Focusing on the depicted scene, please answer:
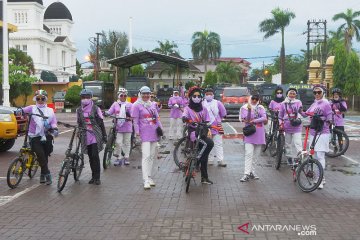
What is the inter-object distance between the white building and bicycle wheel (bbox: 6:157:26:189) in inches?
2570

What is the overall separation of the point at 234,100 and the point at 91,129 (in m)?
18.7

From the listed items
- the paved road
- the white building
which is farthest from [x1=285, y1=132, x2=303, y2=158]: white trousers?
the white building

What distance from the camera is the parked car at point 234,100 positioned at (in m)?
27.0

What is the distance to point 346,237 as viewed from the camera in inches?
228

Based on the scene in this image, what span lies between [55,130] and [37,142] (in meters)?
0.38

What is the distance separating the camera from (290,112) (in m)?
10.3

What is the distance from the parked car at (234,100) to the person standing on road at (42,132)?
18343mm

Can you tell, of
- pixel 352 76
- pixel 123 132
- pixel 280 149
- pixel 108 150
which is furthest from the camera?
pixel 352 76

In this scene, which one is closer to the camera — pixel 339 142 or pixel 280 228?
pixel 280 228

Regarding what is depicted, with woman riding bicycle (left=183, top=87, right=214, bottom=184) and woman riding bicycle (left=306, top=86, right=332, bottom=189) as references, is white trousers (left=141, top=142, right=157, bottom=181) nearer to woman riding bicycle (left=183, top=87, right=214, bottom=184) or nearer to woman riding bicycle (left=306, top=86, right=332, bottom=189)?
woman riding bicycle (left=183, top=87, right=214, bottom=184)

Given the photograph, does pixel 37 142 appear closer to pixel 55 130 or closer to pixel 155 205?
pixel 55 130

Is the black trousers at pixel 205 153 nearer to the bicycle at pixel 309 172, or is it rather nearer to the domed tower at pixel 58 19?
the bicycle at pixel 309 172

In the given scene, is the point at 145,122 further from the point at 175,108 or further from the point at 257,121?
the point at 175,108

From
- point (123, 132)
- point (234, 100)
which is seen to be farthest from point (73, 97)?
point (123, 132)
